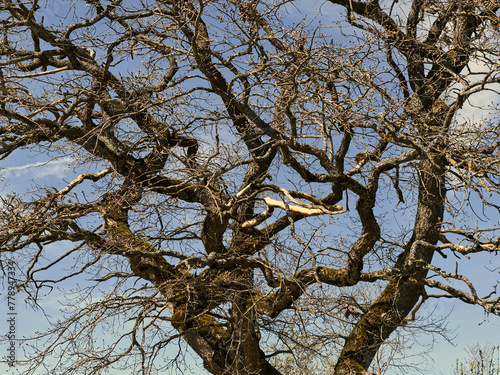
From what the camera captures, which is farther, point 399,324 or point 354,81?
point 399,324

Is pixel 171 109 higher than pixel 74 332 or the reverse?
higher

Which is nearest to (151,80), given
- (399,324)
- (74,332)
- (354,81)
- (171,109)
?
(171,109)

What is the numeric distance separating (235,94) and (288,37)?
39.6 inches

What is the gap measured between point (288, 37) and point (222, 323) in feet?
14.4

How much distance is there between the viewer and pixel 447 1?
8102 mm

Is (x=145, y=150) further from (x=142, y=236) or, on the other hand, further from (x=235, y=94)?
(x=235, y=94)

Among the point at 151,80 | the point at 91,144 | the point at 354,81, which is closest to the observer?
the point at 354,81

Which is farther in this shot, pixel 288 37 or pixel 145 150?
pixel 145 150

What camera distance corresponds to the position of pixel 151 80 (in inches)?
294

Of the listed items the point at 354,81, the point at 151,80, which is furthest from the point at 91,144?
the point at 354,81

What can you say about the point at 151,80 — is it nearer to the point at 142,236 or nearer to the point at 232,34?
the point at 232,34

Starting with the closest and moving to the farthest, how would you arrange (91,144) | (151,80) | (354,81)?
1. (354,81)
2. (151,80)
3. (91,144)

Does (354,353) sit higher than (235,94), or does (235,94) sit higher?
(235,94)

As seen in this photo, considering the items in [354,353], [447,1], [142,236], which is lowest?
[354,353]
